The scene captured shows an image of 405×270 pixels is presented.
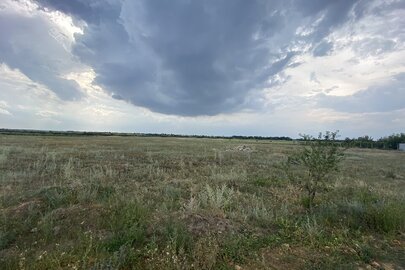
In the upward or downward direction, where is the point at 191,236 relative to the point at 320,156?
downward

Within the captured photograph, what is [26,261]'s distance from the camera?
180 inches

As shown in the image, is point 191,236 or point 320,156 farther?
point 320,156

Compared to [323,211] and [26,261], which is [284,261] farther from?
[26,261]

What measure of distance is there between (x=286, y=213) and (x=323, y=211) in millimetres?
977

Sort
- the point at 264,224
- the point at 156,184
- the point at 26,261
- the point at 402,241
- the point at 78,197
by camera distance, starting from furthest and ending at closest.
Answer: the point at 156,184 < the point at 78,197 < the point at 264,224 < the point at 402,241 < the point at 26,261

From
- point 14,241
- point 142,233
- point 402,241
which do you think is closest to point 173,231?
point 142,233

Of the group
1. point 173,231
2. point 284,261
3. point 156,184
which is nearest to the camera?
point 284,261

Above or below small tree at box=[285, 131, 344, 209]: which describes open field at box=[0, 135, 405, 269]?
below

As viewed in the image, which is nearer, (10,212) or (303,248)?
(303,248)

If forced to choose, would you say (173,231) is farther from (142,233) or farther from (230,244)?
(230,244)

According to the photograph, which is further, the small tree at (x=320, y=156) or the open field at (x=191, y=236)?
the small tree at (x=320, y=156)

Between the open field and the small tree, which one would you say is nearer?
the open field

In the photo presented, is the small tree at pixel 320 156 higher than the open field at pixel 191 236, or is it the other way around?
the small tree at pixel 320 156

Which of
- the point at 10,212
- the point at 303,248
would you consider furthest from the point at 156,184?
the point at 303,248
